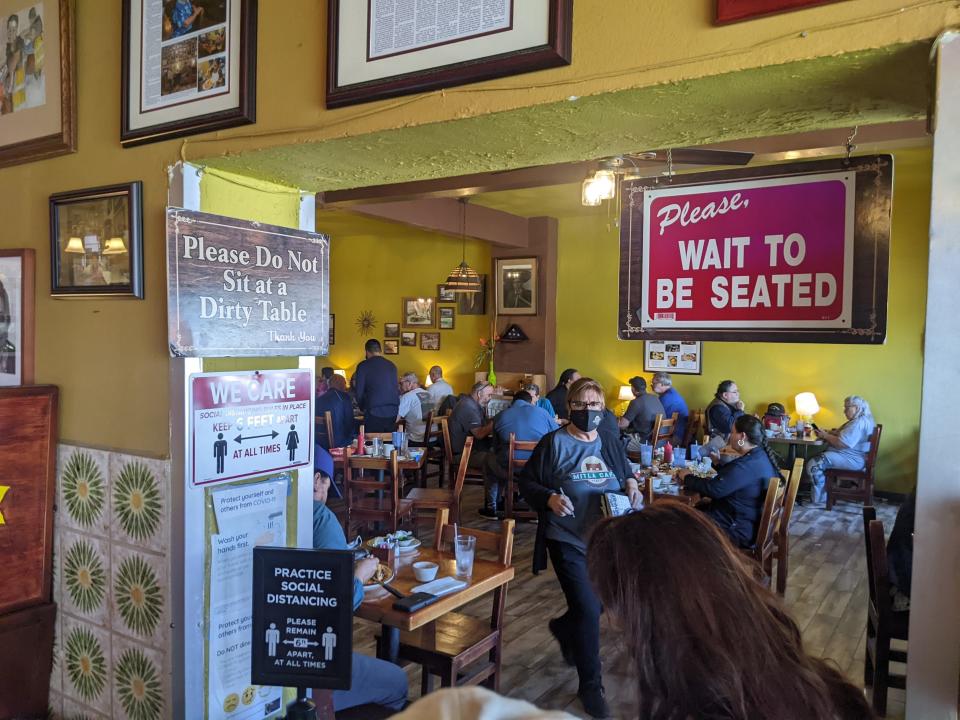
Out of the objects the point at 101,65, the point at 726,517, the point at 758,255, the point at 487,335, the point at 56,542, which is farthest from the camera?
the point at 487,335

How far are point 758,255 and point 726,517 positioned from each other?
3.31m

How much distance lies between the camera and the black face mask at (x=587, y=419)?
341 cm

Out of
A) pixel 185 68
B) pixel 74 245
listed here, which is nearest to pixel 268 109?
pixel 185 68

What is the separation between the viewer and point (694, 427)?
352 inches

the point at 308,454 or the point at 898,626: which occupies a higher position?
the point at 308,454

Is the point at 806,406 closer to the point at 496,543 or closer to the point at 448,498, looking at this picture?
the point at 448,498

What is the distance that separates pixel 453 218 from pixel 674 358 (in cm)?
357

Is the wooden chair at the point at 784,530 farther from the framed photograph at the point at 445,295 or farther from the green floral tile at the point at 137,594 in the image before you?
the framed photograph at the point at 445,295

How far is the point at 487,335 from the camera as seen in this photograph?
35.1 feet

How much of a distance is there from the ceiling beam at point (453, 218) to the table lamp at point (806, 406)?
4.28 meters

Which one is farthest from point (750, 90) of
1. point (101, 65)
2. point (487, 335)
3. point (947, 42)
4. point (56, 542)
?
point (487, 335)

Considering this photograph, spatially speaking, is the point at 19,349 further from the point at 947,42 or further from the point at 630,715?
the point at 947,42

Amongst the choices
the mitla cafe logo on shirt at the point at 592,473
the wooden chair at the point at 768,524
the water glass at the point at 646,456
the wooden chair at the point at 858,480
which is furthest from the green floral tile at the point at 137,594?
the wooden chair at the point at 858,480

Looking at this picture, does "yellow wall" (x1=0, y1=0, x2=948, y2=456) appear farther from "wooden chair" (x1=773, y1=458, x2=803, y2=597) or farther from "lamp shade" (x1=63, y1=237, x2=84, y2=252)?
"wooden chair" (x1=773, y1=458, x2=803, y2=597)
